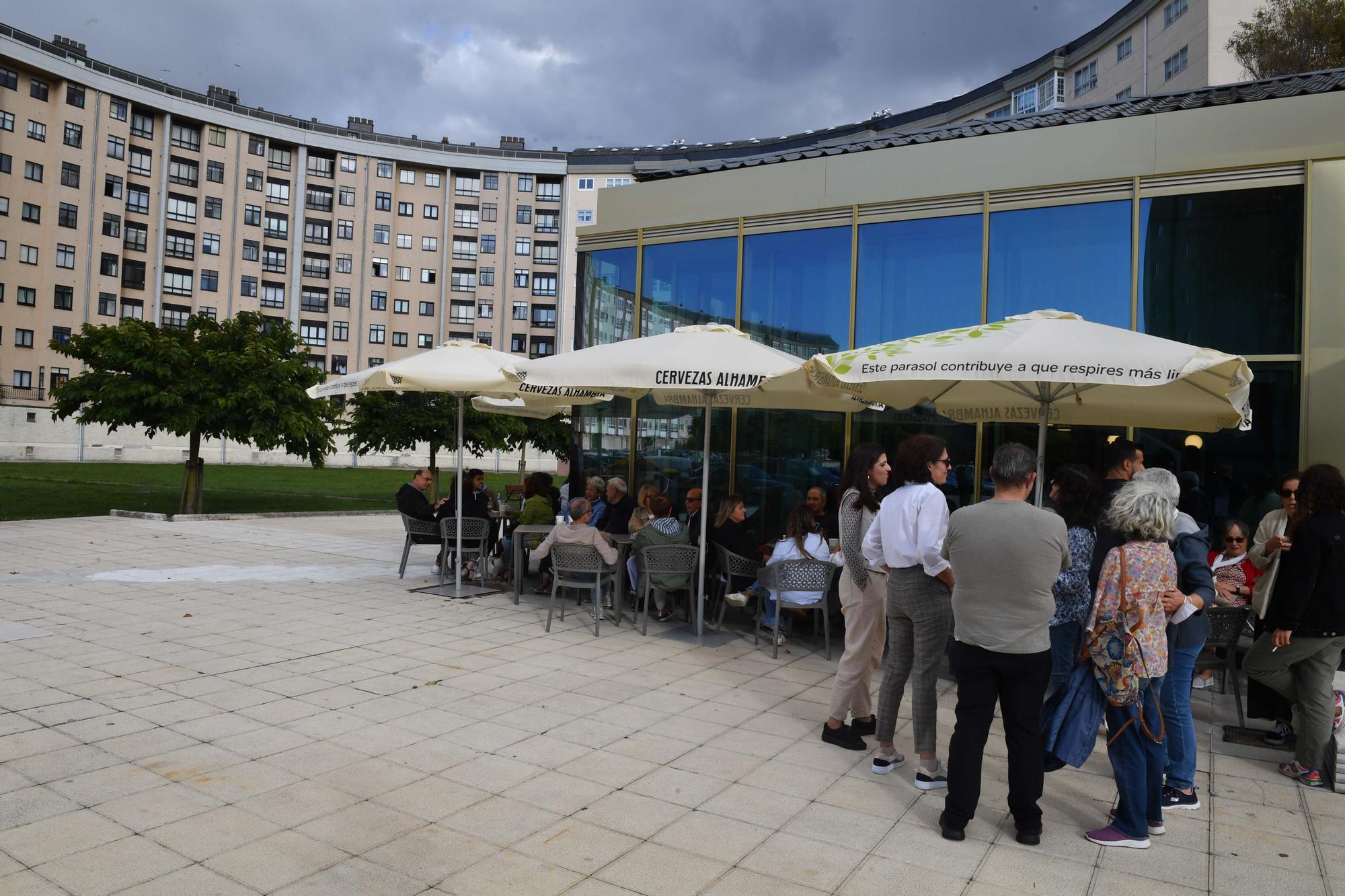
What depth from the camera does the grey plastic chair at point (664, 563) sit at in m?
8.09

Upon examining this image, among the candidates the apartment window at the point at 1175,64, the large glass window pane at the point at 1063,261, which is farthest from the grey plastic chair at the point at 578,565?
the apartment window at the point at 1175,64

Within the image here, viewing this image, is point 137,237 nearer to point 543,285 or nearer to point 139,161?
point 139,161

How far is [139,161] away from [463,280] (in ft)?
80.3

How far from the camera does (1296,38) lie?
30453 mm

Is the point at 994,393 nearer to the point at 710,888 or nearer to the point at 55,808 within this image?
the point at 710,888

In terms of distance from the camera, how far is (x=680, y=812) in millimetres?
4191

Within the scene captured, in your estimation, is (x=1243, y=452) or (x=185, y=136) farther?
(x=185, y=136)

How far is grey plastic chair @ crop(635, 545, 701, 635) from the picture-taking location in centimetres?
809

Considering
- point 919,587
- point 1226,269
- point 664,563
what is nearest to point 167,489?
point 664,563

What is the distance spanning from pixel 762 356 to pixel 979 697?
13.6ft

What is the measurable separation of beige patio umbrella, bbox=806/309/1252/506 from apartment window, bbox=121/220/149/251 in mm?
68368

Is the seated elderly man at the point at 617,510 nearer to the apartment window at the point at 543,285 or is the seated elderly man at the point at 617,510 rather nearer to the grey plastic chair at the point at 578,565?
the grey plastic chair at the point at 578,565

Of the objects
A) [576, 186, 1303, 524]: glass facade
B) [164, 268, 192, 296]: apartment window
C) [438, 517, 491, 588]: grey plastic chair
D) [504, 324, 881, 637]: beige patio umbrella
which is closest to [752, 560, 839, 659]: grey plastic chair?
[504, 324, 881, 637]: beige patio umbrella

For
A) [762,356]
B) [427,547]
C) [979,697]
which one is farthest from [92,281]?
[979,697]
